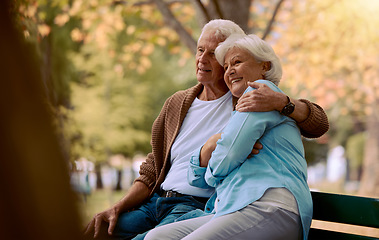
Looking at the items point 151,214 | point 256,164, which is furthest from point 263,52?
point 151,214

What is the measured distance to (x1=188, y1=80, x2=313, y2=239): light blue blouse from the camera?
178cm

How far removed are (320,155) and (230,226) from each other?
44.3ft

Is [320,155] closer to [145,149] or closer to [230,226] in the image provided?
[145,149]

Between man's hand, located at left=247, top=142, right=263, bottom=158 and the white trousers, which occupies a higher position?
man's hand, located at left=247, top=142, right=263, bottom=158

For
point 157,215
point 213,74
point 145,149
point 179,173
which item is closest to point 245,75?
point 213,74

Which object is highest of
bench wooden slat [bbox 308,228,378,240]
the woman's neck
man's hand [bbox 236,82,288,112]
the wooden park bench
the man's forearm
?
man's hand [bbox 236,82,288,112]

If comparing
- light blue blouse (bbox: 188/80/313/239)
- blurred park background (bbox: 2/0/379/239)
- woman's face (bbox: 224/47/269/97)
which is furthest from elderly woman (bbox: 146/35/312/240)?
blurred park background (bbox: 2/0/379/239)

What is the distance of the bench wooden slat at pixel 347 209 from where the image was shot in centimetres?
211

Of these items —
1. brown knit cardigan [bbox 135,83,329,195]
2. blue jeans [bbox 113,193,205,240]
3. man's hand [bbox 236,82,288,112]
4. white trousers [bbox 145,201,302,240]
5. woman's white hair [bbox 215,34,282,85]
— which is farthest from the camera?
brown knit cardigan [bbox 135,83,329,195]

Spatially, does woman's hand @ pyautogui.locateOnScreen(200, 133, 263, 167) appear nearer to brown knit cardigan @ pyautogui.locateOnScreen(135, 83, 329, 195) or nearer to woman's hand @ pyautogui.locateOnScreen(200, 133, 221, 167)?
woman's hand @ pyautogui.locateOnScreen(200, 133, 221, 167)

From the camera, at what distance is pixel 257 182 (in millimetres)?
1788

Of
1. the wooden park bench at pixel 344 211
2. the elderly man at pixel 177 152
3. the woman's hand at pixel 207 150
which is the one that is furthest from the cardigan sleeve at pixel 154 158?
the wooden park bench at pixel 344 211

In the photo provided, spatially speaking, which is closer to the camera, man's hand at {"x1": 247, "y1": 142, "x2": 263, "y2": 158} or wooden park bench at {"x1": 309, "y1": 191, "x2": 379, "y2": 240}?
man's hand at {"x1": 247, "y1": 142, "x2": 263, "y2": 158}

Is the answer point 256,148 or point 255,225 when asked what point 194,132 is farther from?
point 255,225
